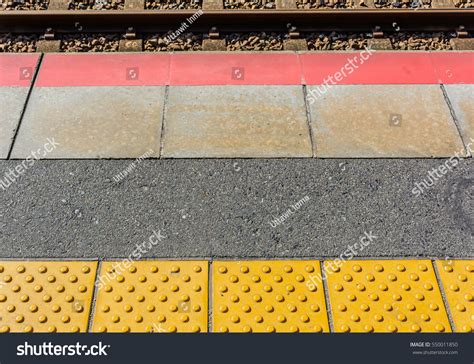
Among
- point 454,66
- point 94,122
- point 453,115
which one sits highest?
point 94,122

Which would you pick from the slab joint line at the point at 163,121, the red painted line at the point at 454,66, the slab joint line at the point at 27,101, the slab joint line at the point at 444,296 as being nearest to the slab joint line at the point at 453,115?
the red painted line at the point at 454,66

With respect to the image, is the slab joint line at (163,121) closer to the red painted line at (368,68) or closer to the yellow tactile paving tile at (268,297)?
the yellow tactile paving tile at (268,297)

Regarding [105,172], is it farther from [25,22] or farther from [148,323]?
[25,22]

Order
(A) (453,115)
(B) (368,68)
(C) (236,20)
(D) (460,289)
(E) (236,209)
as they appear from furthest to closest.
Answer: (C) (236,20) < (B) (368,68) < (A) (453,115) < (E) (236,209) < (D) (460,289)

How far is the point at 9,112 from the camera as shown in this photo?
6262mm

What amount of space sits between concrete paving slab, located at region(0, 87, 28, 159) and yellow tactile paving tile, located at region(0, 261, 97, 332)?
159cm

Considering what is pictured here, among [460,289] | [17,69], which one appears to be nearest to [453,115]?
[460,289]

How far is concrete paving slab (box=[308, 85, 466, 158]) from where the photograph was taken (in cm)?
597

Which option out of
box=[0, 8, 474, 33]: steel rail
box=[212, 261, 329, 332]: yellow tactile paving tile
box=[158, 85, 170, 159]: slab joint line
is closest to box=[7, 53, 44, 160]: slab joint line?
box=[0, 8, 474, 33]: steel rail

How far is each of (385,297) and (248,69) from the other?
137 inches

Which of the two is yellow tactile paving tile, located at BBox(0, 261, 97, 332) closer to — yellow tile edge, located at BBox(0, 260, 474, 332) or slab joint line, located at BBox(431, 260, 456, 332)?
yellow tile edge, located at BBox(0, 260, 474, 332)

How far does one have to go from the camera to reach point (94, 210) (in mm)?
5371

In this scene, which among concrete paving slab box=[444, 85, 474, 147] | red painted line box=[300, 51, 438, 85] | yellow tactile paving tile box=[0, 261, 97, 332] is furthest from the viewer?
red painted line box=[300, 51, 438, 85]

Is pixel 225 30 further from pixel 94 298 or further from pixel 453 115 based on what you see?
pixel 94 298
